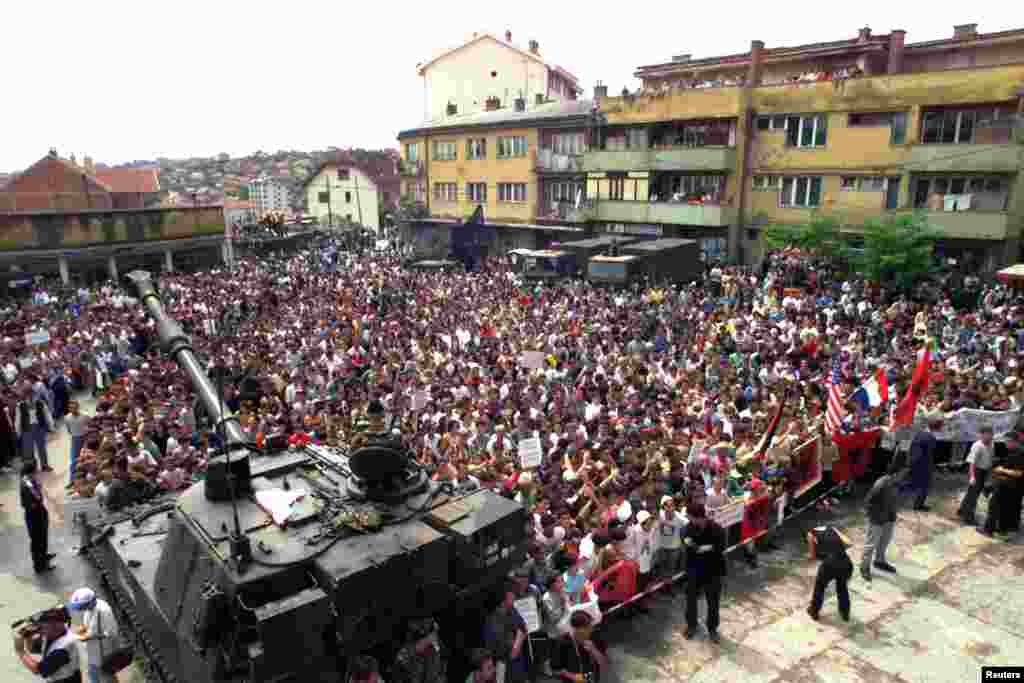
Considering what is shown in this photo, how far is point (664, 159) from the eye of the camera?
35562 millimetres

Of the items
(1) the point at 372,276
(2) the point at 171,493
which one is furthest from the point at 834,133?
(2) the point at 171,493

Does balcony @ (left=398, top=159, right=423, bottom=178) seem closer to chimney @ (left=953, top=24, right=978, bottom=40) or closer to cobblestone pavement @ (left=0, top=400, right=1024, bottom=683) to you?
chimney @ (left=953, top=24, right=978, bottom=40)

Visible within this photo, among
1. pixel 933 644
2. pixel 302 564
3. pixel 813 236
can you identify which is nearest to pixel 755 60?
pixel 813 236

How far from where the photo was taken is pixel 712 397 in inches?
573

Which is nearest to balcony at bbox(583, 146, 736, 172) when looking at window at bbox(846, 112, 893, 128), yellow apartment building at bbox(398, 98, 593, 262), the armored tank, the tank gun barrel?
yellow apartment building at bbox(398, 98, 593, 262)

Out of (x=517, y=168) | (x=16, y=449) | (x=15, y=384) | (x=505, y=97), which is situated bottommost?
(x=16, y=449)

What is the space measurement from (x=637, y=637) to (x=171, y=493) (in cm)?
672

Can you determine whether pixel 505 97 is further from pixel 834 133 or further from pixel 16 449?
pixel 16 449

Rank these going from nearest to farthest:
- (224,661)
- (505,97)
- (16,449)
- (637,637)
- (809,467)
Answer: (224,661)
(637,637)
(809,467)
(16,449)
(505,97)

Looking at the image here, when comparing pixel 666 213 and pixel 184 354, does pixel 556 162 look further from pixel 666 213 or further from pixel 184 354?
pixel 184 354

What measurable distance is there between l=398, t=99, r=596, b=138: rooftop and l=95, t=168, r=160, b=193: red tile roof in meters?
32.1

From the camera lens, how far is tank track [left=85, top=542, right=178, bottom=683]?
7.08 m

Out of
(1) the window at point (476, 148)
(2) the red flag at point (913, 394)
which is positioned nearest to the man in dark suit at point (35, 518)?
(2) the red flag at point (913, 394)

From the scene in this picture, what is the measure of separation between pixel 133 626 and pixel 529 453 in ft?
19.3
